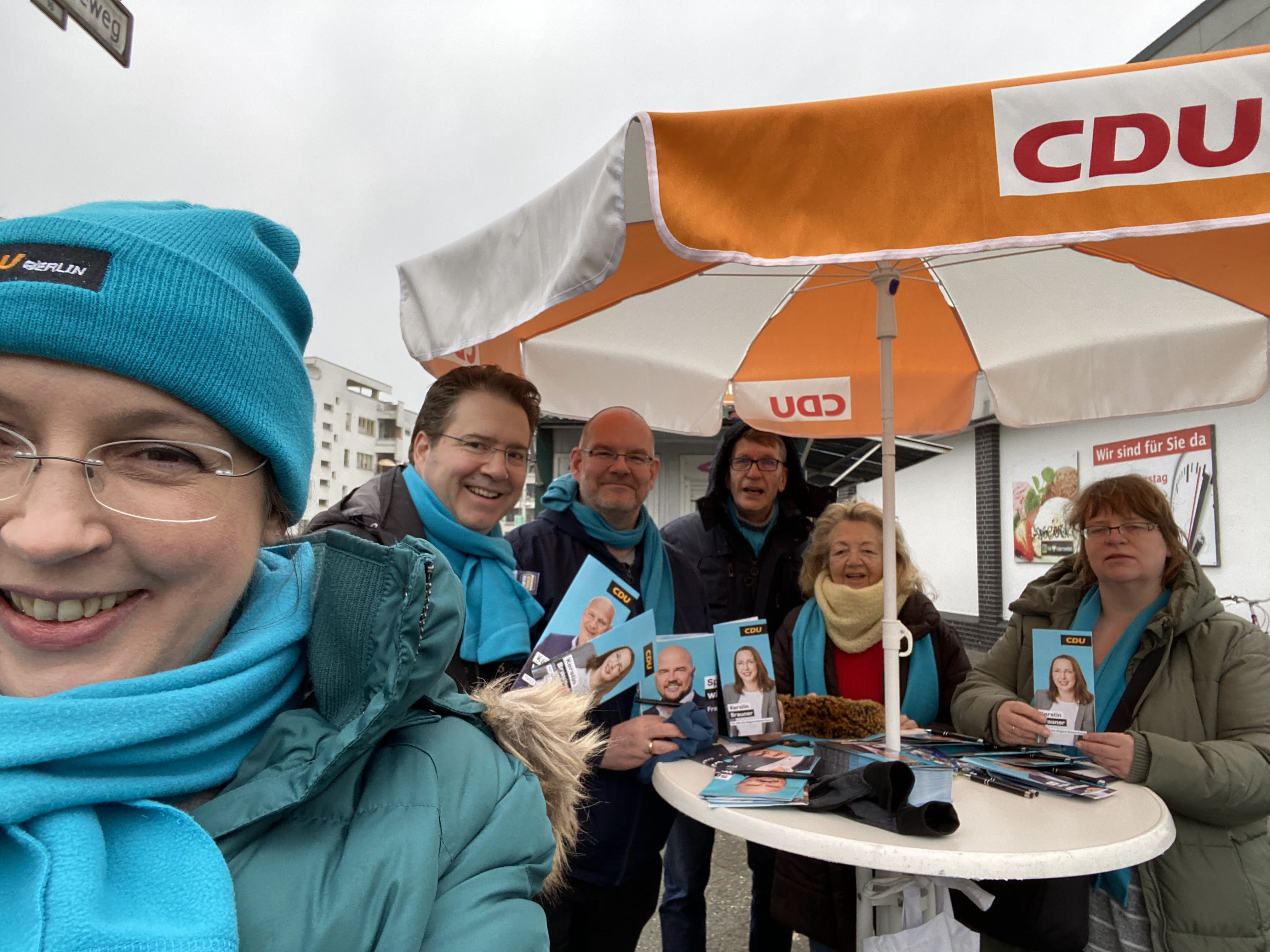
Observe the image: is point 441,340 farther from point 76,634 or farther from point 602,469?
point 76,634

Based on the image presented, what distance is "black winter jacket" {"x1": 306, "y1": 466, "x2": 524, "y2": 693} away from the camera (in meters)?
1.79

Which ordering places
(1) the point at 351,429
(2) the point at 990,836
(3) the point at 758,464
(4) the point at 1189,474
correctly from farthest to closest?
(1) the point at 351,429
(4) the point at 1189,474
(3) the point at 758,464
(2) the point at 990,836

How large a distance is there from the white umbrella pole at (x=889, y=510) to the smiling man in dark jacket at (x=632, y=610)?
0.67 m

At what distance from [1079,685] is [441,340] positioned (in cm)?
218

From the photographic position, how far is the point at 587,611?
2.07m

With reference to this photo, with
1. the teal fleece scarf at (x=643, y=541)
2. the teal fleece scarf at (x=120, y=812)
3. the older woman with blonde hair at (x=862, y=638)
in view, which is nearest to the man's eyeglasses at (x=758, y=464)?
the older woman with blonde hair at (x=862, y=638)

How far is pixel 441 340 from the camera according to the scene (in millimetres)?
1942

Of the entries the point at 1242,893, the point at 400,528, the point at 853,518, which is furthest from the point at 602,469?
the point at 1242,893

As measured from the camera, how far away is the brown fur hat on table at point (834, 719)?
2471mm

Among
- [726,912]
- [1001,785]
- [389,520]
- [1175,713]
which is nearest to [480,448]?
[389,520]

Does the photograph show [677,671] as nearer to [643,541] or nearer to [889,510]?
[643,541]

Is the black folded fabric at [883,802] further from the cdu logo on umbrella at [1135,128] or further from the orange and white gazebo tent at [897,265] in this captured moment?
the cdu logo on umbrella at [1135,128]

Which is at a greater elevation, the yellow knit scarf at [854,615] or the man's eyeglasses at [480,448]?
the man's eyeglasses at [480,448]

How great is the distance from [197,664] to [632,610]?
1.70 metres
